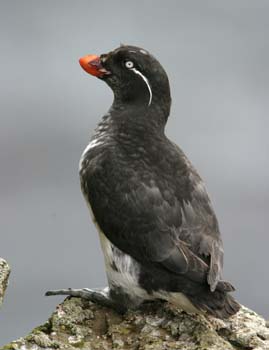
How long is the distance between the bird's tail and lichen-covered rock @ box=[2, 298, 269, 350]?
0.29 ft

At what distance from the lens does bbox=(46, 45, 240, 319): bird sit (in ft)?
17.6

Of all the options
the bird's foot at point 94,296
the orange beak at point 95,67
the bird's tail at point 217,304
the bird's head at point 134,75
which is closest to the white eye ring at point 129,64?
the bird's head at point 134,75

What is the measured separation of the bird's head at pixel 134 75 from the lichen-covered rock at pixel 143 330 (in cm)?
161

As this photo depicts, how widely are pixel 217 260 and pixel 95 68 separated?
6.50 ft

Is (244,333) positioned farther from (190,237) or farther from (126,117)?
(126,117)

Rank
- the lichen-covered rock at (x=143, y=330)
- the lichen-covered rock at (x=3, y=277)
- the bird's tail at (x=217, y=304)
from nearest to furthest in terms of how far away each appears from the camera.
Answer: the lichen-covered rock at (x=143, y=330) < the lichen-covered rock at (x=3, y=277) < the bird's tail at (x=217, y=304)

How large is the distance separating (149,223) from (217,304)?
25.4 inches

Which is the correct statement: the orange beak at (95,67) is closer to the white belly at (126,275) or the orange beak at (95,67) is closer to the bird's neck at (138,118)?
the bird's neck at (138,118)

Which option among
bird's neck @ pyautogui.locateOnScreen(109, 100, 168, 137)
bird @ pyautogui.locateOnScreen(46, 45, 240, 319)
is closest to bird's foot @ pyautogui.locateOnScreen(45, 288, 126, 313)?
bird @ pyautogui.locateOnScreen(46, 45, 240, 319)

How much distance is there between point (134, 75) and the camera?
6.46m

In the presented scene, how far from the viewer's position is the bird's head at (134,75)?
6.39m

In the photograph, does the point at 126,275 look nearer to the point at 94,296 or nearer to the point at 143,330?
the point at 94,296

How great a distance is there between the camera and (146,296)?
5.62m

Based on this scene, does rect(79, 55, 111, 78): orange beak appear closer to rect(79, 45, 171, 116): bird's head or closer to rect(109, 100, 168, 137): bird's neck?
rect(79, 45, 171, 116): bird's head
